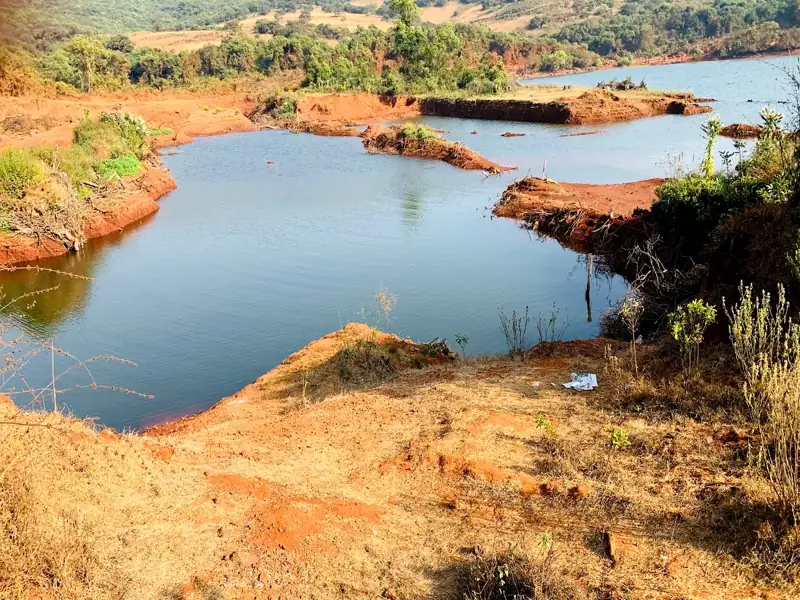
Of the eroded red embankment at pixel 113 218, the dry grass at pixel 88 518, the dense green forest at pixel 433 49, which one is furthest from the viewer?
the dense green forest at pixel 433 49

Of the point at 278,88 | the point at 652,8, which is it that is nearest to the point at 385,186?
the point at 278,88

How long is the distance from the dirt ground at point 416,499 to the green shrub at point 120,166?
1916 cm

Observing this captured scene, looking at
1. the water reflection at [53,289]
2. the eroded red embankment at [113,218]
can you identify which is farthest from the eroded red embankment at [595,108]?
the water reflection at [53,289]

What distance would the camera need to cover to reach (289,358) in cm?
1152

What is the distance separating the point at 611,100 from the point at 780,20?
48.8 m

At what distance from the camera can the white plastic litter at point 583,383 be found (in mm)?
7911

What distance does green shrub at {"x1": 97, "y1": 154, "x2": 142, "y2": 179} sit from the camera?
78.6 feet

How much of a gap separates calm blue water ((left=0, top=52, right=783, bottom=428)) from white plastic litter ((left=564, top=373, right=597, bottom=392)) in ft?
11.8

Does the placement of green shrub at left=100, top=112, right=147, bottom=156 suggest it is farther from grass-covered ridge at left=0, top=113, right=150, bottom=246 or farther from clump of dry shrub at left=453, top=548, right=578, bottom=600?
clump of dry shrub at left=453, top=548, right=578, bottom=600

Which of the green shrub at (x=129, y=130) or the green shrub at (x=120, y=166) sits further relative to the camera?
the green shrub at (x=129, y=130)

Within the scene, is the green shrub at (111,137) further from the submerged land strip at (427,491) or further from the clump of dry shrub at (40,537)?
the clump of dry shrub at (40,537)

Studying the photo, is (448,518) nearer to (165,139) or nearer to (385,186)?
(385,186)

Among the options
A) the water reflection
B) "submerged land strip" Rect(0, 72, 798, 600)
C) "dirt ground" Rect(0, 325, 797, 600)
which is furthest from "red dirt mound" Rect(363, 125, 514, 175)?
"dirt ground" Rect(0, 325, 797, 600)

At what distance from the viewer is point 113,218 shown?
21703mm
